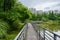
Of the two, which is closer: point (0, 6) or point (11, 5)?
point (0, 6)

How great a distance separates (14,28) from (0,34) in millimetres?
10705

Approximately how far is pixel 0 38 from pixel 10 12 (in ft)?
26.6

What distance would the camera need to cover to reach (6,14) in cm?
1598

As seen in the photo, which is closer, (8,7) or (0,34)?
(0,34)

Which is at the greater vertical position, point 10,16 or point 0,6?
point 0,6

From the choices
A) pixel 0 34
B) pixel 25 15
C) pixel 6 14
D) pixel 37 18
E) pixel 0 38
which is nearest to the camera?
pixel 0 34

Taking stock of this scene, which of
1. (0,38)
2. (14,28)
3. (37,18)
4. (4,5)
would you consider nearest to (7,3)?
(4,5)

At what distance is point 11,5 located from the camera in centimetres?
1747

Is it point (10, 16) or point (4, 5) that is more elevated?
point (4, 5)

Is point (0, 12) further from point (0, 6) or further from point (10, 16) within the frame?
point (10, 16)

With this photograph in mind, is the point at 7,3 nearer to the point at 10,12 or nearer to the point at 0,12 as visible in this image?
the point at 10,12

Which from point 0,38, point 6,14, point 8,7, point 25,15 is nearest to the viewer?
point 0,38

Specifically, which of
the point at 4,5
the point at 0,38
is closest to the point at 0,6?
the point at 4,5

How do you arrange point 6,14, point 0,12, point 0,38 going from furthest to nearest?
1. point 6,14
2. point 0,12
3. point 0,38
